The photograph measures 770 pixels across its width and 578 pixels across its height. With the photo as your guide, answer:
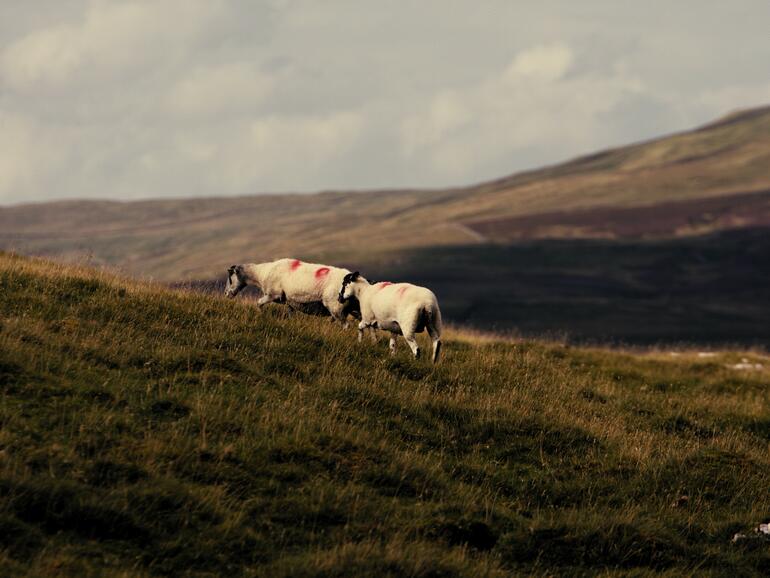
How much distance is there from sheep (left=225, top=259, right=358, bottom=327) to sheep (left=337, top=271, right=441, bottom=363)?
15.7 inches

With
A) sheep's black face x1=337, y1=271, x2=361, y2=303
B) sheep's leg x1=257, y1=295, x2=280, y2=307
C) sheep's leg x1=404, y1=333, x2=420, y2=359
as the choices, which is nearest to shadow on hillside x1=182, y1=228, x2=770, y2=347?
sheep's leg x1=257, y1=295, x2=280, y2=307

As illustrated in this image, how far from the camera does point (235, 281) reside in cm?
2456

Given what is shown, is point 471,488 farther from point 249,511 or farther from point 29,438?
point 29,438

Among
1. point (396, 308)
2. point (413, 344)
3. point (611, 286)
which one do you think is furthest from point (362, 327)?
point (611, 286)

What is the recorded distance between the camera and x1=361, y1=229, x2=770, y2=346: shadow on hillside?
12688 cm

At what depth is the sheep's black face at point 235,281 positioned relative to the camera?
24.4 metres

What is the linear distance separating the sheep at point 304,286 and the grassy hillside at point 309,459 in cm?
204

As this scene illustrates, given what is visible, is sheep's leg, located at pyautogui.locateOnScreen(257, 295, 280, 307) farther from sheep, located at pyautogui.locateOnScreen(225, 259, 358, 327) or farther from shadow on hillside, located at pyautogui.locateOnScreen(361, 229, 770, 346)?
shadow on hillside, located at pyautogui.locateOnScreen(361, 229, 770, 346)

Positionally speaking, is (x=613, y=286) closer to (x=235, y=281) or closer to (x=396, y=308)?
(x=235, y=281)

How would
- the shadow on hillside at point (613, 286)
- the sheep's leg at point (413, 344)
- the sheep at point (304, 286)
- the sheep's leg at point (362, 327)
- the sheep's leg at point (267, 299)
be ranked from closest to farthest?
1. the sheep's leg at point (413, 344)
2. the sheep's leg at point (362, 327)
3. the sheep at point (304, 286)
4. the sheep's leg at point (267, 299)
5. the shadow on hillside at point (613, 286)

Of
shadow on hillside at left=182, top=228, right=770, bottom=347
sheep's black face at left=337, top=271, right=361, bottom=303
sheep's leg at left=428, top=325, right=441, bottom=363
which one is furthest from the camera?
shadow on hillside at left=182, top=228, right=770, bottom=347

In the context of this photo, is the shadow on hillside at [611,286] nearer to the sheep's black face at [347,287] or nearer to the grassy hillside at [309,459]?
the sheep's black face at [347,287]

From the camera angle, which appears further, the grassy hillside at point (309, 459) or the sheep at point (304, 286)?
the sheep at point (304, 286)

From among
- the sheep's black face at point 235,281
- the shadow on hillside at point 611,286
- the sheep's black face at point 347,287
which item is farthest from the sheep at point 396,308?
the shadow on hillside at point 611,286
